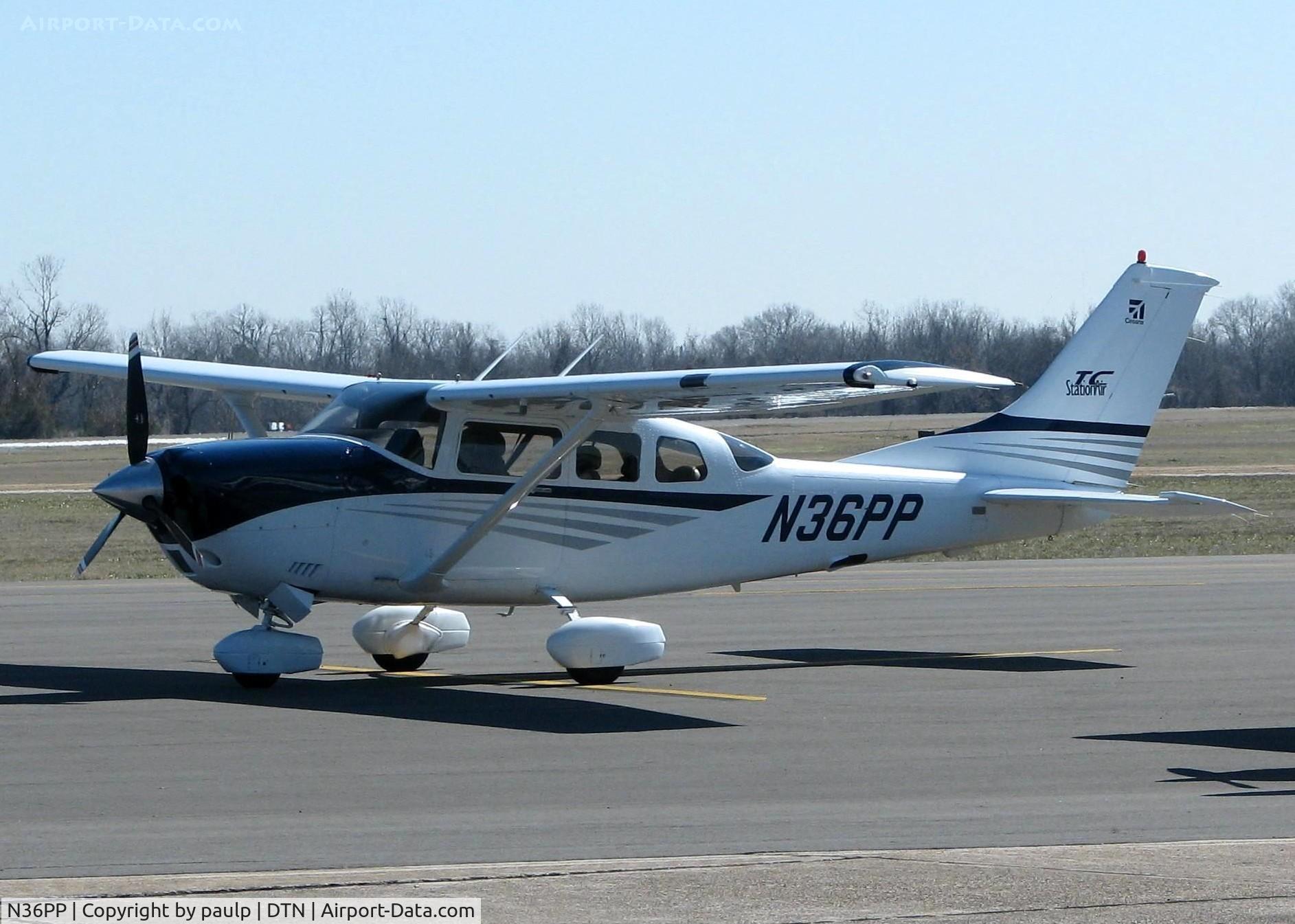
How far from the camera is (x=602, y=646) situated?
12.7 meters

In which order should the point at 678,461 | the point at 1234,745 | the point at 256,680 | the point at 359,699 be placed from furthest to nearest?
the point at 678,461 < the point at 256,680 < the point at 359,699 < the point at 1234,745

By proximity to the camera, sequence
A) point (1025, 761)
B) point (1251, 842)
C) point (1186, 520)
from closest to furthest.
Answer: point (1251, 842) → point (1025, 761) → point (1186, 520)

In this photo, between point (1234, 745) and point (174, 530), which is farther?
point (174, 530)

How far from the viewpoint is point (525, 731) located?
10773mm

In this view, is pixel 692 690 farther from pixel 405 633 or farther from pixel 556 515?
pixel 405 633

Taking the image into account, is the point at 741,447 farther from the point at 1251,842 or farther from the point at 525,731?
the point at 1251,842

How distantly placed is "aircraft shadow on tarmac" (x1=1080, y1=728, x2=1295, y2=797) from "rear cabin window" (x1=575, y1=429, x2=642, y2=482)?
4695 millimetres

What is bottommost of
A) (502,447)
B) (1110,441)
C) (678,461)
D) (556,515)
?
(556,515)

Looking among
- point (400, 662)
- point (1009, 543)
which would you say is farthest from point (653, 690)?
point (1009, 543)

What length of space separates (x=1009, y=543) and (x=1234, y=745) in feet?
43.8

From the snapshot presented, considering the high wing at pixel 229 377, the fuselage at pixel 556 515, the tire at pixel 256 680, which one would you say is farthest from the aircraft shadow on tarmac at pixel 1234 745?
the high wing at pixel 229 377

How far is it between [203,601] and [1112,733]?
12.2m

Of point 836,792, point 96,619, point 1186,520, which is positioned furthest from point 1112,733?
point 1186,520

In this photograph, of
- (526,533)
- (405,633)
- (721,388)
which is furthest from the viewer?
(405,633)
